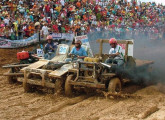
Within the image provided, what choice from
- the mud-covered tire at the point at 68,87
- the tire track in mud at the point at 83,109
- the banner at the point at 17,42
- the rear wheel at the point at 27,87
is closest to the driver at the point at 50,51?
the rear wheel at the point at 27,87

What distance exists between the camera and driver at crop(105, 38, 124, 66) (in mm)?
8297

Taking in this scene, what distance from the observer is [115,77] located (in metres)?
7.94

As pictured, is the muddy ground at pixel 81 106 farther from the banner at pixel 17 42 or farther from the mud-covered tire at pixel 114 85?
the banner at pixel 17 42

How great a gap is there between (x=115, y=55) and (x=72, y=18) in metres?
12.1

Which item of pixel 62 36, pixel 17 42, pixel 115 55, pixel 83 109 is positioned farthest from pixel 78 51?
pixel 62 36

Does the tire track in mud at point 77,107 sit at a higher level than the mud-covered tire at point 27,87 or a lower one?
lower

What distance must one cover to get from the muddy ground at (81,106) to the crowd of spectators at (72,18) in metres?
8.43

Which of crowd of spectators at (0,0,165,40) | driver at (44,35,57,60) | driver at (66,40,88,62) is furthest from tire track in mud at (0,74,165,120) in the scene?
crowd of spectators at (0,0,165,40)

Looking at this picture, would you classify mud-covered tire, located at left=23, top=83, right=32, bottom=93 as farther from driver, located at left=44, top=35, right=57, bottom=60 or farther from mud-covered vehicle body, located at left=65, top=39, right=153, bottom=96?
driver, located at left=44, top=35, right=57, bottom=60

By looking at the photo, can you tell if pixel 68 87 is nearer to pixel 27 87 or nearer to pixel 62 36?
pixel 27 87

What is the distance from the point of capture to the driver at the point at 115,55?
8.30m

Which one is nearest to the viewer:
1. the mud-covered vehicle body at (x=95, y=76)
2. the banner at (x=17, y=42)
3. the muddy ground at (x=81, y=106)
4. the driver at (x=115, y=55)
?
the muddy ground at (x=81, y=106)

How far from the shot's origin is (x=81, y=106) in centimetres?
689

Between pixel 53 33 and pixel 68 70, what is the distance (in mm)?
9544
